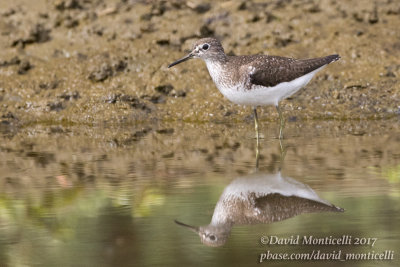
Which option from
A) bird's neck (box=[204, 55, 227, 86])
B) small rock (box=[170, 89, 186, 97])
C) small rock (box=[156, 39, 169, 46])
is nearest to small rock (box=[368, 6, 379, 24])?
small rock (box=[156, 39, 169, 46])

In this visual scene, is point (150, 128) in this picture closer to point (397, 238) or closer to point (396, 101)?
point (396, 101)

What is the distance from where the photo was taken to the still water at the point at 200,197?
545 cm

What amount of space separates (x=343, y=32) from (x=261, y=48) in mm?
1519

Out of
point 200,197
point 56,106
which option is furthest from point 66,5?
point 200,197

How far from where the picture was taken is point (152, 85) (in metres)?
13.6

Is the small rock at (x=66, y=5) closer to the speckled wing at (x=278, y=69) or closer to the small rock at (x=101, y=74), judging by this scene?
the small rock at (x=101, y=74)

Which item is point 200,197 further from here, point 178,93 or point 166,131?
point 178,93

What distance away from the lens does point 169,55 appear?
14273 millimetres

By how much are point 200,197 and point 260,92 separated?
11.8ft

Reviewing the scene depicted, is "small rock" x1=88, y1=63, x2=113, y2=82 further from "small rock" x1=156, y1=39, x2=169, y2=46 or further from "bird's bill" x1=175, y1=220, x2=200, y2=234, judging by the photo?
"bird's bill" x1=175, y1=220, x2=200, y2=234

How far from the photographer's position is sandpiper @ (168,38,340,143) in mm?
10445

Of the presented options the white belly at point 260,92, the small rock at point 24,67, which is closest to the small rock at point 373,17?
the white belly at point 260,92

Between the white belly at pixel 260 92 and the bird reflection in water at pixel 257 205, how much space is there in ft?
9.06

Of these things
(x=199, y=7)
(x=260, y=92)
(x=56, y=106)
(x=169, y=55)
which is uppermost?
(x=199, y=7)
